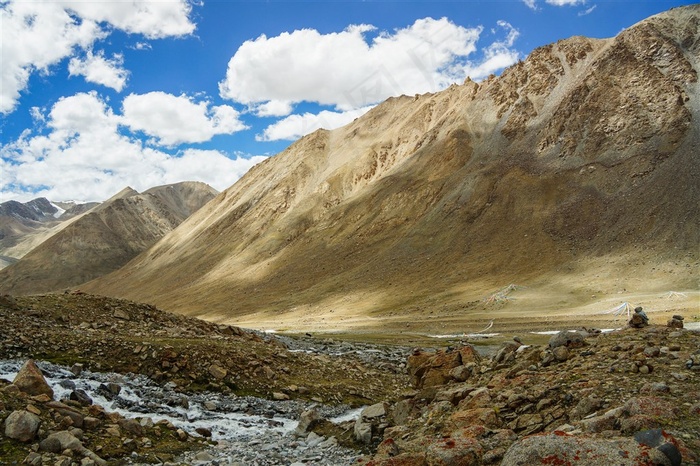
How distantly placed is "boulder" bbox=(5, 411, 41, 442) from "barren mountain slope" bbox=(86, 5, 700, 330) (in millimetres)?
60887

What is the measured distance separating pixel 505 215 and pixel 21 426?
117 meters

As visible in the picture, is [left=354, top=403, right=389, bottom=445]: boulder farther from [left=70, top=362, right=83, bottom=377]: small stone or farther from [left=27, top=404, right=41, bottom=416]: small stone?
[left=70, top=362, right=83, bottom=377]: small stone

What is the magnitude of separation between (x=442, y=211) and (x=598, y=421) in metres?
122

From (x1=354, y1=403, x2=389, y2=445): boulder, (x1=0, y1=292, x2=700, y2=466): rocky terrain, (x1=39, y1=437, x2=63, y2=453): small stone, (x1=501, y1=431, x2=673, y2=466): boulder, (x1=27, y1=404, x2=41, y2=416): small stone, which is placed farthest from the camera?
(x1=354, y1=403, x2=389, y2=445): boulder

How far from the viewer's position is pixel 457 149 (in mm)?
147750

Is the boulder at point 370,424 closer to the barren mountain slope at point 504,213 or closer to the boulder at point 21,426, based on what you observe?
the boulder at point 21,426

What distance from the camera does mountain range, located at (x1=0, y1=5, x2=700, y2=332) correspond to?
90000 mm

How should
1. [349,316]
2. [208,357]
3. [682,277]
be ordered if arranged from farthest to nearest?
1. [349,316]
2. [682,277]
3. [208,357]

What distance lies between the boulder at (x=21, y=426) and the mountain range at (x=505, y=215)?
5997cm

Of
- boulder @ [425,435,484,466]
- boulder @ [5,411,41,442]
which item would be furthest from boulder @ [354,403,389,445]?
boulder @ [5,411,41,442]

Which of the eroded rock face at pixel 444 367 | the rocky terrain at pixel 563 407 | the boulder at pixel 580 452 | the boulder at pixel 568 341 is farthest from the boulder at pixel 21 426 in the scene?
the boulder at pixel 568 341

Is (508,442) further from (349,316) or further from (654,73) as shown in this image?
(654,73)

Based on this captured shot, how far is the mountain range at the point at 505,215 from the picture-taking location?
9000cm

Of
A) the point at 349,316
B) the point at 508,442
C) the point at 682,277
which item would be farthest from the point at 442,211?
the point at 508,442
